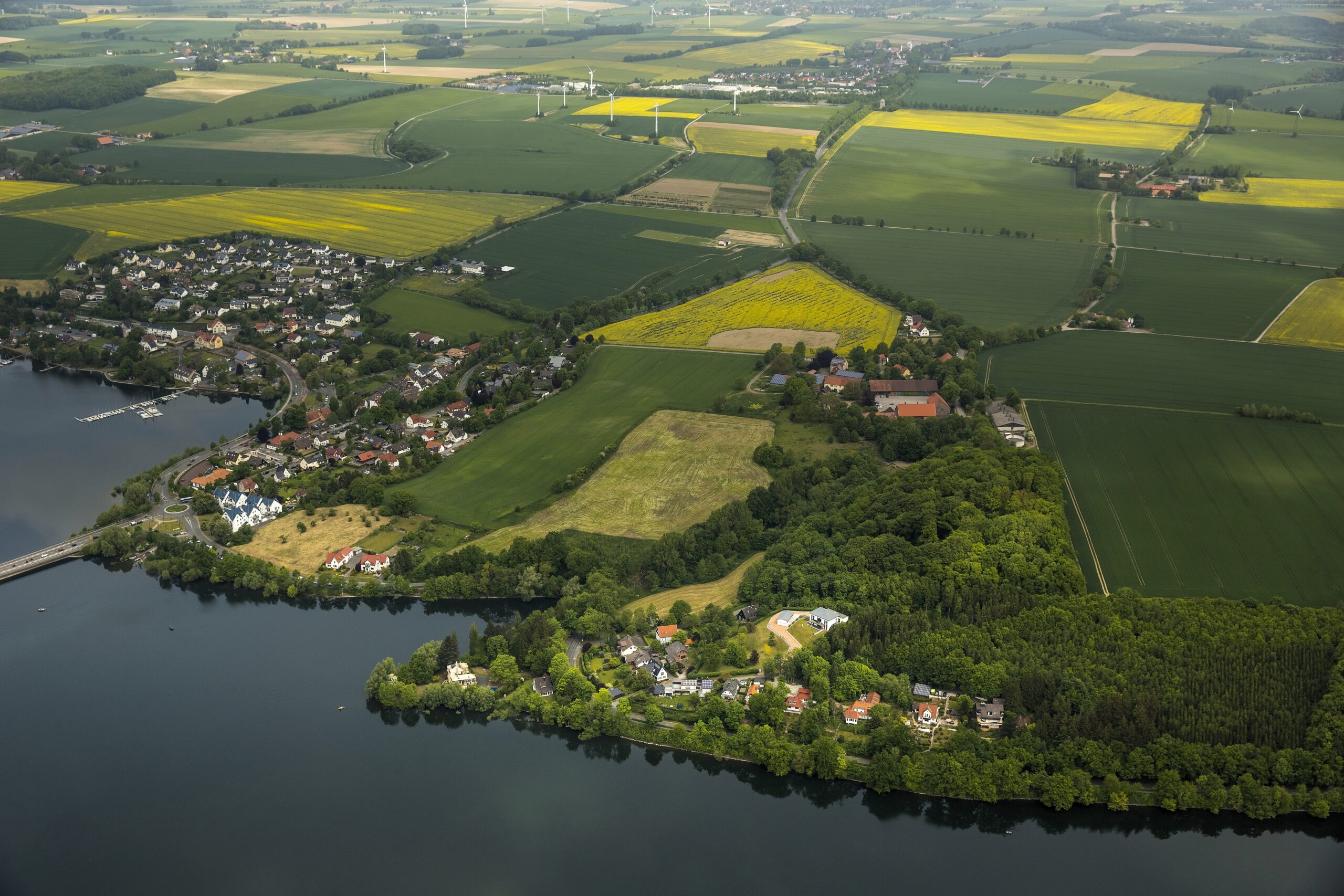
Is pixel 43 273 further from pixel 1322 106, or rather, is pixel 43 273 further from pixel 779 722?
pixel 1322 106

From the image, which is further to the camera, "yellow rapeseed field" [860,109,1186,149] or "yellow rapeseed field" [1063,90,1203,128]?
"yellow rapeseed field" [1063,90,1203,128]

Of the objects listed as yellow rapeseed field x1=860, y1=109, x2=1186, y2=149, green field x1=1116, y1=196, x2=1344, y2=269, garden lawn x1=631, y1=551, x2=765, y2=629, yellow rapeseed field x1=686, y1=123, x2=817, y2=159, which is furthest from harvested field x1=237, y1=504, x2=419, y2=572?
yellow rapeseed field x1=860, y1=109, x2=1186, y2=149

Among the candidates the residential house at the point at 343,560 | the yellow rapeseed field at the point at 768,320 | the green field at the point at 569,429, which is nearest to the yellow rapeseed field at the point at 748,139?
the yellow rapeseed field at the point at 768,320

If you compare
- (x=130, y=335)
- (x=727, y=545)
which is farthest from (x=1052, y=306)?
(x=130, y=335)

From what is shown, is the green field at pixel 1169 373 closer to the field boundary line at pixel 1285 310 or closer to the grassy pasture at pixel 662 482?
the field boundary line at pixel 1285 310

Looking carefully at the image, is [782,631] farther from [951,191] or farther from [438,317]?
[951,191]

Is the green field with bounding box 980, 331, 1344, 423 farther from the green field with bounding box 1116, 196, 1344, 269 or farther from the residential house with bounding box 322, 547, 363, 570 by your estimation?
the residential house with bounding box 322, 547, 363, 570
